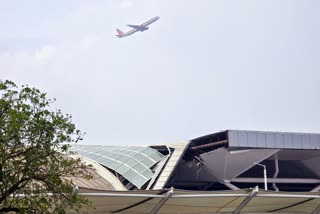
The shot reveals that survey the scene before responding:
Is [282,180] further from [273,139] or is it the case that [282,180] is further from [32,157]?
[32,157]

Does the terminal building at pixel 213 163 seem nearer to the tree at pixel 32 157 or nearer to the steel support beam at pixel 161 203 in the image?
the steel support beam at pixel 161 203

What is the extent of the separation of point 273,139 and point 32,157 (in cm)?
5654

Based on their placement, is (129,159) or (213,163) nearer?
(129,159)

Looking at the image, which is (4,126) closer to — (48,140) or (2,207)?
(48,140)

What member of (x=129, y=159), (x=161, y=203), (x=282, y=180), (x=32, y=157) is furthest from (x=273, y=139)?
(x=32, y=157)

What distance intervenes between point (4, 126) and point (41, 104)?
3.44 ft

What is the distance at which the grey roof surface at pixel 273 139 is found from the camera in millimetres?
68750

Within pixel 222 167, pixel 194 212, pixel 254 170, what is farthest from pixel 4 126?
pixel 254 170

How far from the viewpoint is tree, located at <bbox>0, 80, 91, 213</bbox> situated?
16062mm

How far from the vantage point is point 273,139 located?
7062cm

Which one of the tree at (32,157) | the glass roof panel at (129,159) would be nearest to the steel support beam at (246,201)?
the tree at (32,157)

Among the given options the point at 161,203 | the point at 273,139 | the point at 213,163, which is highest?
the point at 273,139

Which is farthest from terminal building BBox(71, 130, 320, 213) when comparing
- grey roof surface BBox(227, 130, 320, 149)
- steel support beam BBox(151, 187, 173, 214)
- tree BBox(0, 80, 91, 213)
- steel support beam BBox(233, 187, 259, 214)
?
tree BBox(0, 80, 91, 213)

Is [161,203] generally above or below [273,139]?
below
